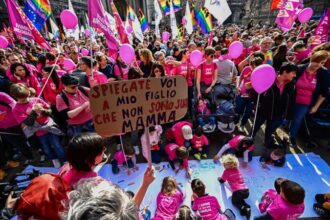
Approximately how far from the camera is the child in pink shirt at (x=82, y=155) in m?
1.64

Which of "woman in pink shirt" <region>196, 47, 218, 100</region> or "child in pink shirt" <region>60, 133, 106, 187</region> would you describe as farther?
"woman in pink shirt" <region>196, 47, 218, 100</region>

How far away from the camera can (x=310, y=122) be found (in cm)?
458

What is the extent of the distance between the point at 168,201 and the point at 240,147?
67.8 inches

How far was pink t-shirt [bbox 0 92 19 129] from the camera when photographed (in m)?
3.45

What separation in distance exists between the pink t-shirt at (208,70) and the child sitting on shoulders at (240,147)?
169 centimetres

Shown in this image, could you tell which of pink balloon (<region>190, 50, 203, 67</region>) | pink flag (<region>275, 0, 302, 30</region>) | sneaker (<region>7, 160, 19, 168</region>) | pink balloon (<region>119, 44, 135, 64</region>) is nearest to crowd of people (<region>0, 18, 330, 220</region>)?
sneaker (<region>7, 160, 19, 168</region>)

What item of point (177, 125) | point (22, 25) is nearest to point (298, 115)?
point (177, 125)

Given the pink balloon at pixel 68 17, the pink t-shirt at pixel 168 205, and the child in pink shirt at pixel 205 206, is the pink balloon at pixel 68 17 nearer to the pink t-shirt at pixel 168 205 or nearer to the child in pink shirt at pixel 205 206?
the pink t-shirt at pixel 168 205

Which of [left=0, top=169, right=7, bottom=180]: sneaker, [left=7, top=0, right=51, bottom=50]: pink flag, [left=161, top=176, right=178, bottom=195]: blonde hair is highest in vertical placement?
[left=7, top=0, right=51, bottom=50]: pink flag

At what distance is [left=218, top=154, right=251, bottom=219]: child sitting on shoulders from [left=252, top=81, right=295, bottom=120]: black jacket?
4.04 feet

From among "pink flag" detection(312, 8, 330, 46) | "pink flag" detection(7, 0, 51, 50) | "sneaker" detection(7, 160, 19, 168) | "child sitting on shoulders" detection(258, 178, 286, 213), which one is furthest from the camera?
"pink flag" detection(312, 8, 330, 46)

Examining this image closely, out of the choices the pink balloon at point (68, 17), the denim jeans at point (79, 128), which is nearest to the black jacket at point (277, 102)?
the denim jeans at point (79, 128)

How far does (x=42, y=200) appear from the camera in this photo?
121 cm

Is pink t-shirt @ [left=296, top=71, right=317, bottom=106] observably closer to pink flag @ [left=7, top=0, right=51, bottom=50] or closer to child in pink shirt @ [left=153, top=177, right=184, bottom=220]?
child in pink shirt @ [left=153, top=177, right=184, bottom=220]
